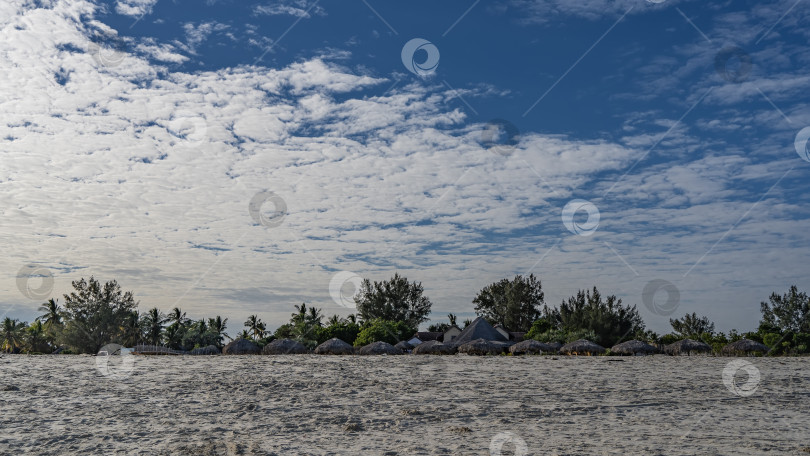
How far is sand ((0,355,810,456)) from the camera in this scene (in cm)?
1010

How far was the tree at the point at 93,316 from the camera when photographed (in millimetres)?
58938

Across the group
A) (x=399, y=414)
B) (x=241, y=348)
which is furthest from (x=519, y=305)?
(x=399, y=414)

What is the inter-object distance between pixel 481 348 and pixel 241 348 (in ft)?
53.9

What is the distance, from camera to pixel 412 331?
62031mm

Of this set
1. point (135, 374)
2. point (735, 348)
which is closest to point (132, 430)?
point (135, 374)

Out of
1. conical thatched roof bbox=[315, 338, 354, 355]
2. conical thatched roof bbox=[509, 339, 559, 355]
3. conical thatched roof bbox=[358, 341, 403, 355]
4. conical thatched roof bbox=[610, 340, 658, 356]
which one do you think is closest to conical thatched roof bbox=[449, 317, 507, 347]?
conical thatched roof bbox=[509, 339, 559, 355]

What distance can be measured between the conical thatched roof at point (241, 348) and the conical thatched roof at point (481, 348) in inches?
563

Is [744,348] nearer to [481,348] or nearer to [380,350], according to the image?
[481,348]

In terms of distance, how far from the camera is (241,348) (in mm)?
40000

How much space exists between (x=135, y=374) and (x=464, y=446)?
53.4 feet

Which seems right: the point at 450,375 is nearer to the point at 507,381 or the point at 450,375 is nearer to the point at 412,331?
the point at 507,381

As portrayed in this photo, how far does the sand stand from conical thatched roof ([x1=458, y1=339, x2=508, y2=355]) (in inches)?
640

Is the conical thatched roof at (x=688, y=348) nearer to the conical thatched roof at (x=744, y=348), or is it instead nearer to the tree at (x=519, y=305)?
the conical thatched roof at (x=744, y=348)

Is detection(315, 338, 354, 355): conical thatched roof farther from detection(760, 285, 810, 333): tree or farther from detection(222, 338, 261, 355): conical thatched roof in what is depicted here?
detection(760, 285, 810, 333): tree
